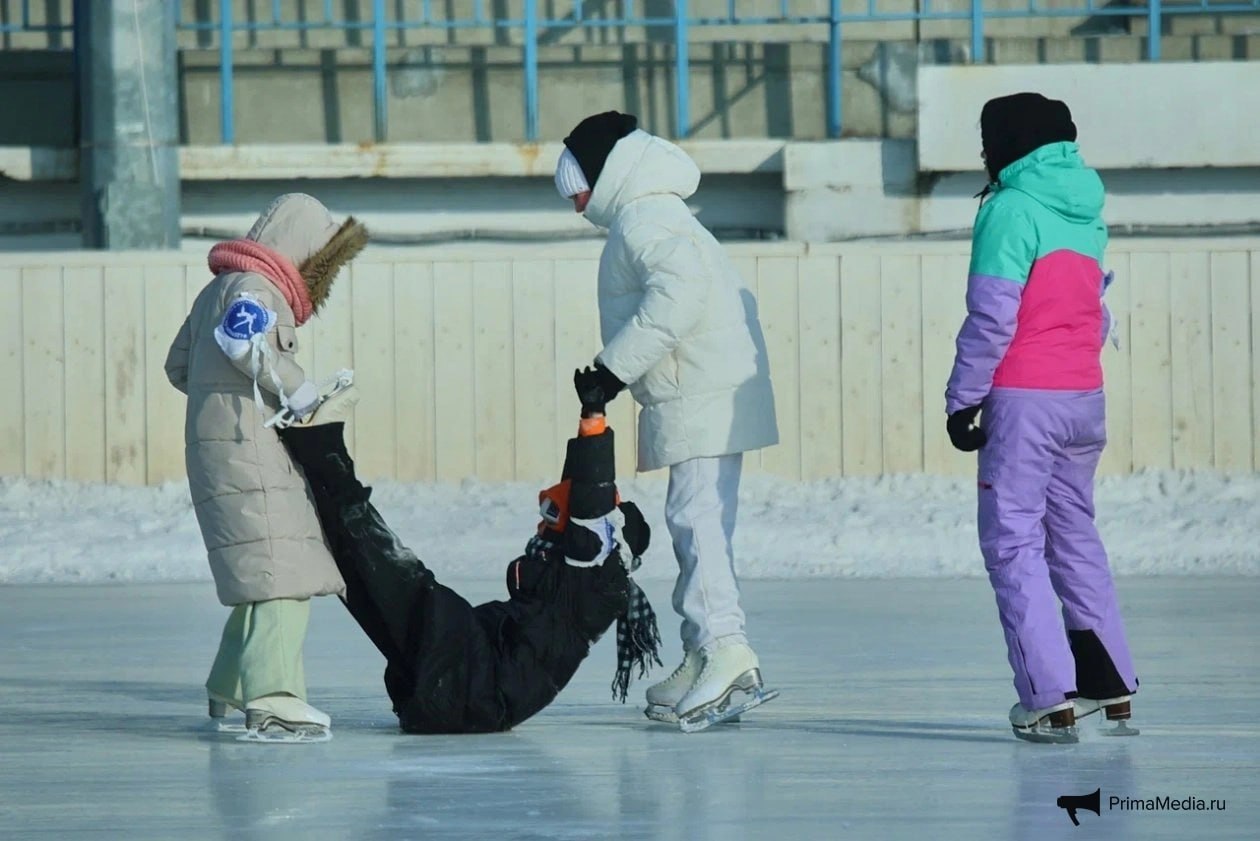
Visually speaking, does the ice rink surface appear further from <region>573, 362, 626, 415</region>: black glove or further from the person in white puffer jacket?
<region>573, 362, 626, 415</region>: black glove

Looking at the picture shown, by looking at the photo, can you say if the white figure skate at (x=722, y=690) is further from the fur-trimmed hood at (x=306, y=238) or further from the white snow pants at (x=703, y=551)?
the fur-trimmed hood at (x=306, y=238)

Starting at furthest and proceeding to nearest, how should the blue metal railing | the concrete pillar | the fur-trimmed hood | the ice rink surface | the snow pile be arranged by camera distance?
1. the blue metal railing
2. the concrete pillar
3. the snow pile
4. the fur-trimmed hood
5. the ice rink surface

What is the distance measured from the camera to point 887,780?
5.29 metres

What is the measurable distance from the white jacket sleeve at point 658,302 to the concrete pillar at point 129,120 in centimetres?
753

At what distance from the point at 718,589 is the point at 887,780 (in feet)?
3.42

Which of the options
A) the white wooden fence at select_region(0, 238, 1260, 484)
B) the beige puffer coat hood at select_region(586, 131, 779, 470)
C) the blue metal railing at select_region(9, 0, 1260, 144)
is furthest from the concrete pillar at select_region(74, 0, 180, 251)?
the beige puffer coat hood at select_region(586, 131, 779, 470)

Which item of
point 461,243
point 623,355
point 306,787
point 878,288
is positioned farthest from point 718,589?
point 461,243

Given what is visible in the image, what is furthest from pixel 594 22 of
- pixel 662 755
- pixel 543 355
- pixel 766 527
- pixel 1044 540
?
pixel 662 755

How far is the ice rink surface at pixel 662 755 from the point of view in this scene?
4824 millimetres

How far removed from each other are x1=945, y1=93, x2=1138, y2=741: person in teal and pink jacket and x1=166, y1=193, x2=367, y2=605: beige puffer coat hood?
6.05 ft

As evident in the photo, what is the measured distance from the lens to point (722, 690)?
6.05 metres

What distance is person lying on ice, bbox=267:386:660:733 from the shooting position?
19.7 ft

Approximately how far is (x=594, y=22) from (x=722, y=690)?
860 centimetres
